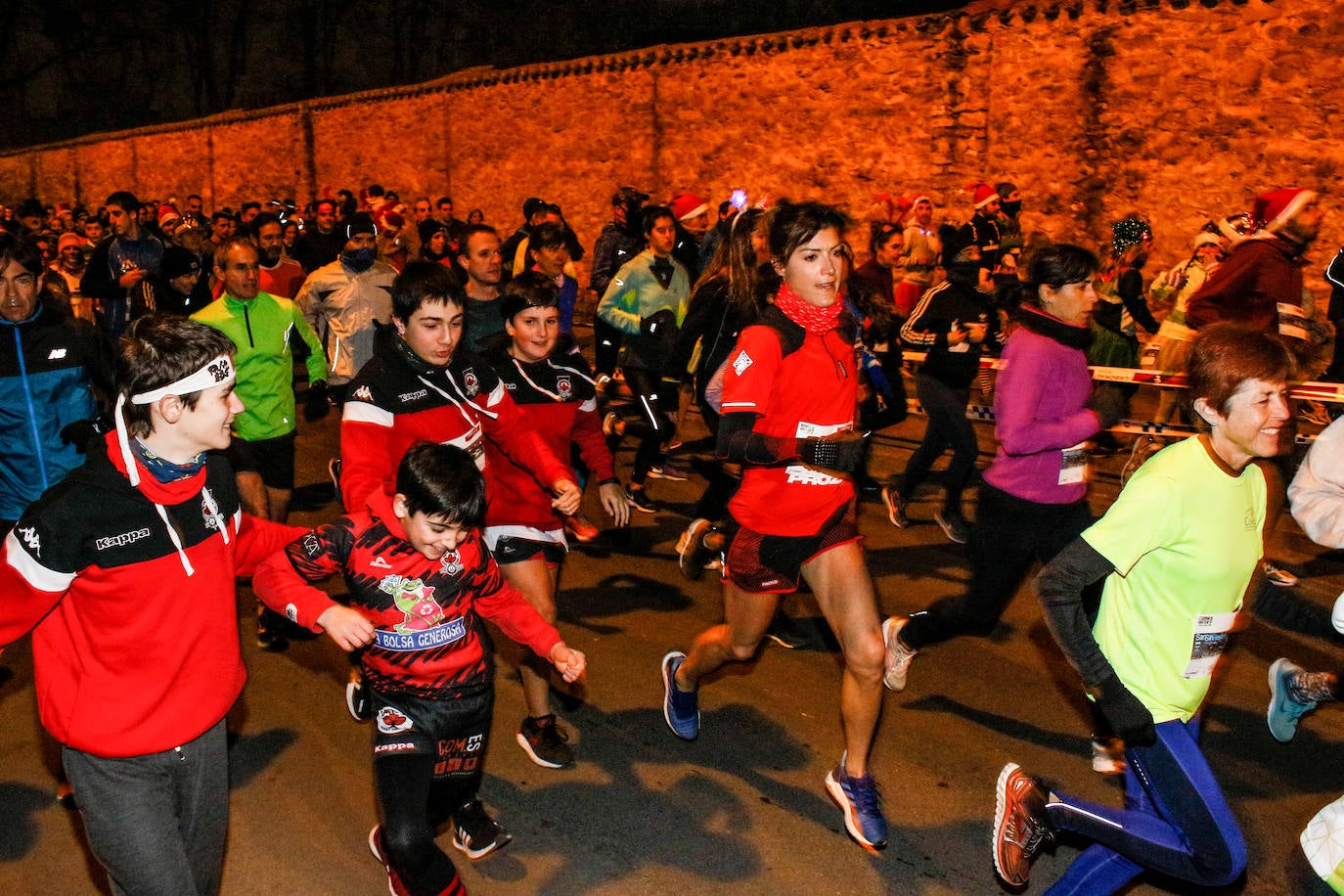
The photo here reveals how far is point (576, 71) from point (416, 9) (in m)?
26.8

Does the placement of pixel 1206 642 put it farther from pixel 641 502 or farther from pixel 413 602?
pixel 641 502

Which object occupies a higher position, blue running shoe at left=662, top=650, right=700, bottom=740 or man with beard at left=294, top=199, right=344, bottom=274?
man with beard at left=294, top=199, right=344, bottom=274

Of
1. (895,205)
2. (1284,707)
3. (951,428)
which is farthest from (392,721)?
(895,205)

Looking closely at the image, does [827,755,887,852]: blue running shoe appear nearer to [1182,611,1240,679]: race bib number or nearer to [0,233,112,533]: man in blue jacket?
[1182,611,1240,679]: race bib number

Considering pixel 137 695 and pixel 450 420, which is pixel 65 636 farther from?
pixel 450 420

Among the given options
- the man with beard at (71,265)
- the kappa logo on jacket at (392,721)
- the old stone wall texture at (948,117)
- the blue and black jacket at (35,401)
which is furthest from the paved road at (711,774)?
the old stone wall texture at (948,117)

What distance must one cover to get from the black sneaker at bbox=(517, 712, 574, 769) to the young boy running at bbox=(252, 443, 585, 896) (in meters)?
1.07

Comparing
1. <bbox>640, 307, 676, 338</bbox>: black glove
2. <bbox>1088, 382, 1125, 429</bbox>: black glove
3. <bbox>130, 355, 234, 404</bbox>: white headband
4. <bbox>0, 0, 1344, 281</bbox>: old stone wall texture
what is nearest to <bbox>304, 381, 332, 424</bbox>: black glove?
<bbox>640, 307, 676, 338</bbox>: black glove

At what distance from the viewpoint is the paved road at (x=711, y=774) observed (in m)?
3.87

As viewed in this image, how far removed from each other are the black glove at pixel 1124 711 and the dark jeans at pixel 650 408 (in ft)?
16.8

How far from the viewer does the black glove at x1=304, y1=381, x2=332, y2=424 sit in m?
5.68

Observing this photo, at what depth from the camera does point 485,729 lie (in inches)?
136

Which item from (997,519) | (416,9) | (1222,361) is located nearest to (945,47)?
(997,519)

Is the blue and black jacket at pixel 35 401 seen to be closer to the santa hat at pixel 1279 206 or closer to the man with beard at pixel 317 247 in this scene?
the santa hat at pixel 1279 206
